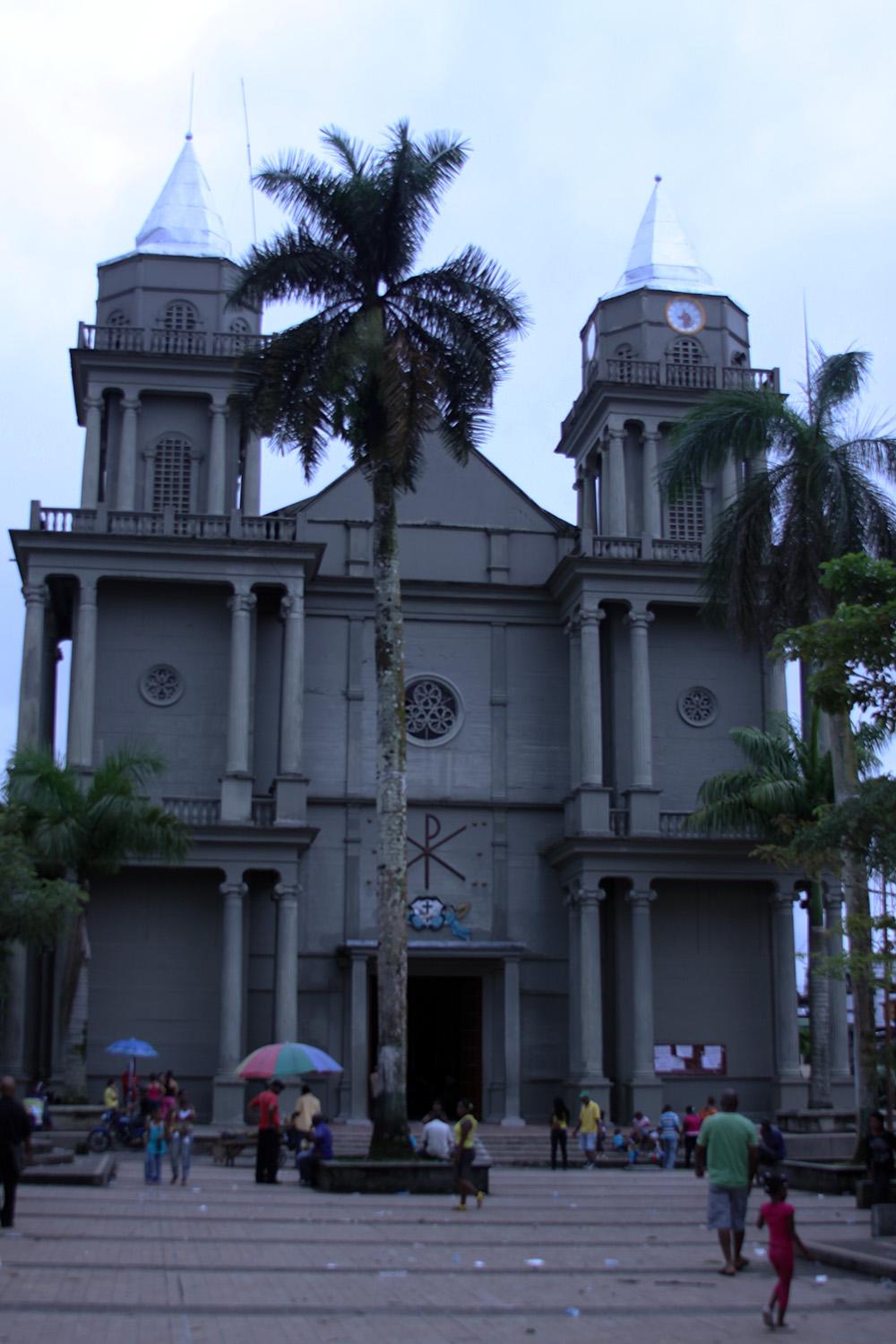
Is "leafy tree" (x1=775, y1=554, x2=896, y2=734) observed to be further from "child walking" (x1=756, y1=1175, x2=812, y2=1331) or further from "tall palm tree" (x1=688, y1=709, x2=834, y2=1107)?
"tall palm tree" (x1=688, y1=709, x2=834, y2=1107)

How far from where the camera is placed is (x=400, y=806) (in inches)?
886

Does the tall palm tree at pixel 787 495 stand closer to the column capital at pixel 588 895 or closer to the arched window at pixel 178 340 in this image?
the column capital at pixel 588 895

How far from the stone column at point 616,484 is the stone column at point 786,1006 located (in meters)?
8.93

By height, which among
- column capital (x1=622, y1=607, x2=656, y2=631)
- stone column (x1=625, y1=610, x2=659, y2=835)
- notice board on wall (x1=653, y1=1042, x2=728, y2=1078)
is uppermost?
column capital (x1=622, y1=607, x2=656, y2=631)

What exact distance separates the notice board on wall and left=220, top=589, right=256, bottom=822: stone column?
999cm

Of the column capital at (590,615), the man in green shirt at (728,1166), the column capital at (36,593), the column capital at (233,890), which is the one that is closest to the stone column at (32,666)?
the column capital at (36,593)

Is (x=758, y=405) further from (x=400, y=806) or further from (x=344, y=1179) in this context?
(x=344, y=1179)

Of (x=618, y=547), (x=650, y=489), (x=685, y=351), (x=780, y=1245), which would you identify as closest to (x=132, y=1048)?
(x=618, y=547)

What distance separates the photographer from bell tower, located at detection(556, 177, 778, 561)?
124ft

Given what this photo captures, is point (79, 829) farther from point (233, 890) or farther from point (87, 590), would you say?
point (87, 590)

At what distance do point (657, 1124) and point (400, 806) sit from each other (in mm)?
12959

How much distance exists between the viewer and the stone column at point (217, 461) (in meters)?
36.1

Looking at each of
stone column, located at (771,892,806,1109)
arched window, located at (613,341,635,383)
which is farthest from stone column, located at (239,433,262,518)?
stone column, located at (771,892,806,1109)

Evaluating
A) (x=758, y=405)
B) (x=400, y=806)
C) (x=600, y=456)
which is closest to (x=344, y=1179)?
(x=400, y=806)
